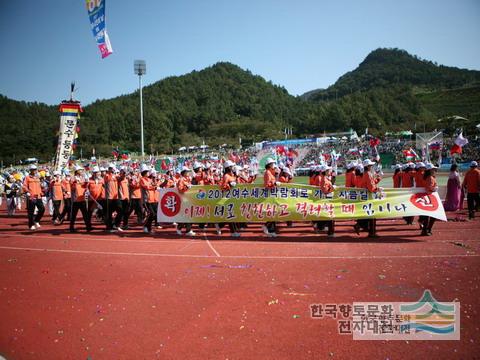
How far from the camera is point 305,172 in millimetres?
40250

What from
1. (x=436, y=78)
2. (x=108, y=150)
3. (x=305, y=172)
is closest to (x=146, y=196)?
(x=305, y=172)

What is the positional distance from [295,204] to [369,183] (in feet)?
6.62

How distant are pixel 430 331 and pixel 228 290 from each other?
116 inches

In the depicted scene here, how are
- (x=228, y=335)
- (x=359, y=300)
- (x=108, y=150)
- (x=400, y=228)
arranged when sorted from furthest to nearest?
1. (x=108, y=150)
2. (x=400, y=228)
3. (x=359, y=300)
4. (x=228, y=335)

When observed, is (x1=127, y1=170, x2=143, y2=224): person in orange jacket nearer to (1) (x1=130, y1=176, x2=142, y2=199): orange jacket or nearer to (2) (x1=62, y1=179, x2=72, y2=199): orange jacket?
(1) (x1=130, y1=176, x2=142, y2=199): orange jacket

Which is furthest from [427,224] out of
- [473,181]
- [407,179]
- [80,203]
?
[80,203]

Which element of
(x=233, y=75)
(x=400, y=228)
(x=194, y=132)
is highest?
(x=233, y=75)

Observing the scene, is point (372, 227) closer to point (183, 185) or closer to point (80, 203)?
point (183, 185)

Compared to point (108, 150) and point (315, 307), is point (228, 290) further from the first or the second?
point (108, 150)

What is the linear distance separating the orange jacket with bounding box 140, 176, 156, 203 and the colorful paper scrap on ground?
39.6 inches

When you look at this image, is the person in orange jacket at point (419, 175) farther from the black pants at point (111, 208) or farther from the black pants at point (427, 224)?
Result: the black pants at point (111, 208)

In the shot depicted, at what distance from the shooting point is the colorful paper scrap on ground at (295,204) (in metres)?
8.90

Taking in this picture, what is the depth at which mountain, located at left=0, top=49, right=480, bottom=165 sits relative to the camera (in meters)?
82.9

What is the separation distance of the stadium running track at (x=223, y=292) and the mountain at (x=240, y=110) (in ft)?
159
